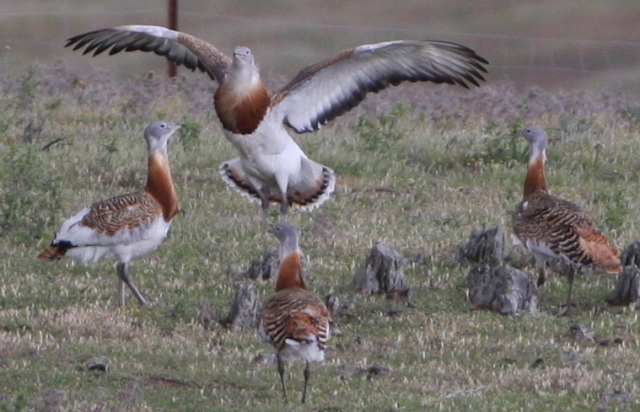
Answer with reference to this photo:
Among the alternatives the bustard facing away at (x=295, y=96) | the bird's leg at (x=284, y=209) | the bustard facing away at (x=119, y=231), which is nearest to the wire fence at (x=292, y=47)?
the bustard facing away at (x=295, y=96)

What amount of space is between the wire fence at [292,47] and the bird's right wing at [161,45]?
1570 cm

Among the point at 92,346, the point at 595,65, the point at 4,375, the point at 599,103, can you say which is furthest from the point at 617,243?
the point at 595,65

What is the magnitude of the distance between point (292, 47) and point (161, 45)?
18740mm

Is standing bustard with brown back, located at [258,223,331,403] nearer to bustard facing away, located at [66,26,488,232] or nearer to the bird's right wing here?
bustard facing away, located at [66,26,488,232]

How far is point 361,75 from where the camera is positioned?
11.1 m

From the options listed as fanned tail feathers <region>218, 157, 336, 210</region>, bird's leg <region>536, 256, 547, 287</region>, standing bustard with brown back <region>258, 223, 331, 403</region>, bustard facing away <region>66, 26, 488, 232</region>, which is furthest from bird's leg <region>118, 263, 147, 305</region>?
bird's leg <region>536, 256, 547, 287</region>

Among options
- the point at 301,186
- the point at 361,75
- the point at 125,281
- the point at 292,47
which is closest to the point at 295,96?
the point at 361,75

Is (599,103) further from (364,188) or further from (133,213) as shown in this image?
(133,213)

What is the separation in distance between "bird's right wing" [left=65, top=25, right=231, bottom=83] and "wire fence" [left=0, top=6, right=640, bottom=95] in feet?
51.5

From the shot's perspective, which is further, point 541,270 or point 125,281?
point 541,270

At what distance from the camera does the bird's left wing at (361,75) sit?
10.6m

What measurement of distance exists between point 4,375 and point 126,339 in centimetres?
110

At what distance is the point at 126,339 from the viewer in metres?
8.13

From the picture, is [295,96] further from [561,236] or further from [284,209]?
[561,236]
